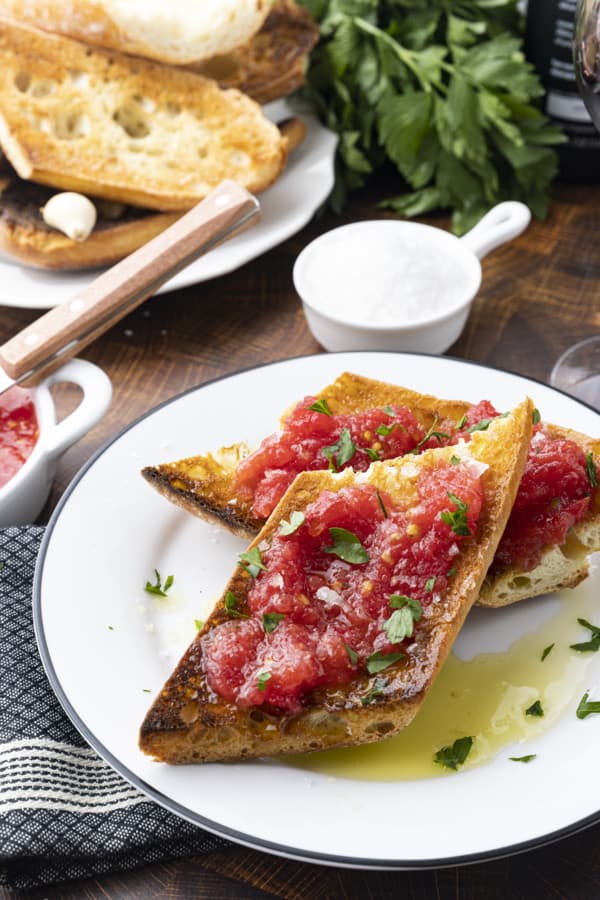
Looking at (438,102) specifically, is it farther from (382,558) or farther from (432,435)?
(382,558)

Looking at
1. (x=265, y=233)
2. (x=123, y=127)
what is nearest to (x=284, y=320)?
(x=265, y=233)

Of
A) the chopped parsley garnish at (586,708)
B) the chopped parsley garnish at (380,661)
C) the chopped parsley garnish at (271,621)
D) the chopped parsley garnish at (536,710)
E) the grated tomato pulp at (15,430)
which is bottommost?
the chopped parsley garnish at (536,710)

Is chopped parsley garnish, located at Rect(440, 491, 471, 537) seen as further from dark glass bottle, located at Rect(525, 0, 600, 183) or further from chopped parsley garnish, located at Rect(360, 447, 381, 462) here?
dark glass bottle, located at Rect(525, 0, 600, 183)

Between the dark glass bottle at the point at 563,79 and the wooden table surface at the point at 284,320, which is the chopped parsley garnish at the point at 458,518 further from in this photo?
A: the dark glass bottle at the point at 563,79

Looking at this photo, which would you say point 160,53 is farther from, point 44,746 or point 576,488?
point 44,746

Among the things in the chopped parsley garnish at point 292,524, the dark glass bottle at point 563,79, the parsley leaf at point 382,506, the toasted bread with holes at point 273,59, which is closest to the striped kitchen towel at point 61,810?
the chopped parsley garnish at point 292,524

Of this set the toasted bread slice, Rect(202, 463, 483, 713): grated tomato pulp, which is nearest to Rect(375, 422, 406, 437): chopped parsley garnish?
Rect(202, 463, 483, 713): grated tomato pulp
